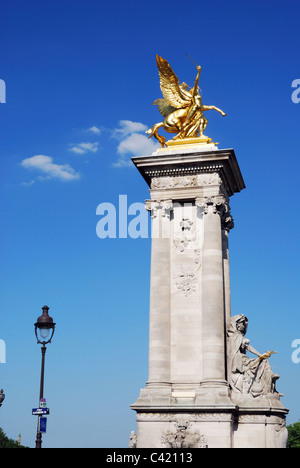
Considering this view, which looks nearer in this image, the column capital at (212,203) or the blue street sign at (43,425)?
the blue street sign at (43,425)

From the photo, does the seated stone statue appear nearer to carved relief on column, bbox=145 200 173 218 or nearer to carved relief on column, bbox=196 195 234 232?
carved relief on column, bbox=196 195 234 232

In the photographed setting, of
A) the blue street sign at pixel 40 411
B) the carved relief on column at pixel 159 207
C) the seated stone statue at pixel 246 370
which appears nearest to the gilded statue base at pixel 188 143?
the carved relief on column at pixel 159 207

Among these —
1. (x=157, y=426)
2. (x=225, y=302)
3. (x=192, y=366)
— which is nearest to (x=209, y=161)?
(x=225, y=302)

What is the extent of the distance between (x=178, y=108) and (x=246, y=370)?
13.8m

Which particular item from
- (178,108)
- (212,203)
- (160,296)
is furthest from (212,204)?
(178,108)

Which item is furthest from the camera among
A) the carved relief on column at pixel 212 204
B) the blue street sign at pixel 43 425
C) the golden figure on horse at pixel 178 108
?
the golden figure on horse at pixel 178 108

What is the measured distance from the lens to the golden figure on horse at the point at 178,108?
111 ft

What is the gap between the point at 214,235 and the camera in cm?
3092

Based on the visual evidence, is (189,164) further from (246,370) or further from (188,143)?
(246,370)

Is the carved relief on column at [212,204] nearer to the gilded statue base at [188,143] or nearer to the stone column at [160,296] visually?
the stone column at [160,296]

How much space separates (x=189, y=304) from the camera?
30734mm

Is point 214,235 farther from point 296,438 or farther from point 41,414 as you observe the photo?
point 296,438

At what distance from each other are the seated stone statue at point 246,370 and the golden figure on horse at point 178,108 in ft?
33.5

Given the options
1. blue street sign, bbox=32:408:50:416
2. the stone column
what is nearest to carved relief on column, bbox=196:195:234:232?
the stone column
